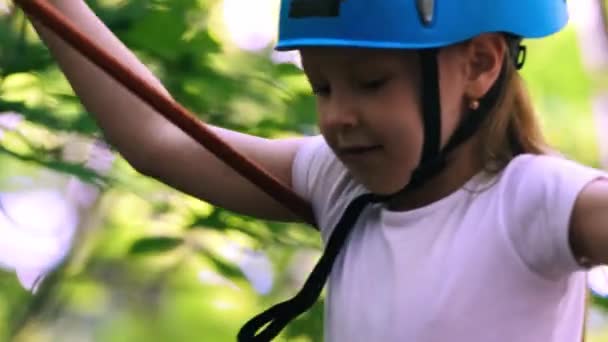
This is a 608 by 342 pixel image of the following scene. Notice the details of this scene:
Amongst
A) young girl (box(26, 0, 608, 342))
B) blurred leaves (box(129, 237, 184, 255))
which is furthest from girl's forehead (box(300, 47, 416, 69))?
blurred leaves (box(129, 237, 184, 255))

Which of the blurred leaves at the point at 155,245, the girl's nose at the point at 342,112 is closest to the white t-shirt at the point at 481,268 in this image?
the girl's nose at the point at 342,112

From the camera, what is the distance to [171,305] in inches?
81.2

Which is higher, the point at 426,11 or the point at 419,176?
the point at 426,11

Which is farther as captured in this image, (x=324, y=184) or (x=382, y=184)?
(x=324, y=184)

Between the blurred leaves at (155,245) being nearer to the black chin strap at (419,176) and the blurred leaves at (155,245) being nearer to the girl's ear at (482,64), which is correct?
the black chin strap at (419,176)

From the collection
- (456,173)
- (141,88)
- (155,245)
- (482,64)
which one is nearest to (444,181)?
(456,173)

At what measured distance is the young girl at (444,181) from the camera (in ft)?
2.67

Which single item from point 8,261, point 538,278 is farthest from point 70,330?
point 538,278

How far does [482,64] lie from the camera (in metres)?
0.91

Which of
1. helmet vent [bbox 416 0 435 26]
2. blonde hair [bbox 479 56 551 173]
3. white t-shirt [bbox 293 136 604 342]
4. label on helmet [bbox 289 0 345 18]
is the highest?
helmet vent [bbox 416 0 435 26]

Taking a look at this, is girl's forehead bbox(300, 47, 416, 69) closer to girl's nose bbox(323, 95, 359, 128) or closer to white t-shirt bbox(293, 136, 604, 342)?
girl's nose bbox(323, 95, 359, 128)

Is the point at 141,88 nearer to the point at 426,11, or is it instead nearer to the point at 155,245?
the point at 426,11

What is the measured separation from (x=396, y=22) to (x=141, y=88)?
9.8 inches

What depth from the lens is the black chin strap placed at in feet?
2.86
